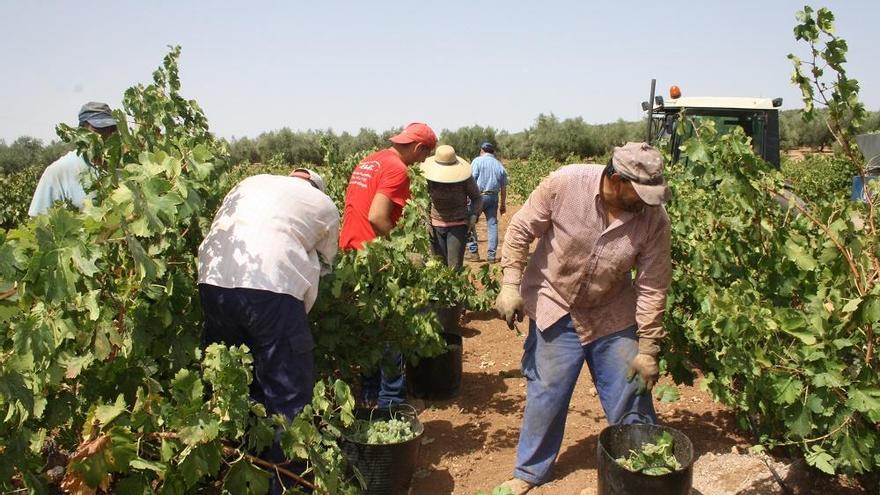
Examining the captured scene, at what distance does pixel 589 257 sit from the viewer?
3.10 metres

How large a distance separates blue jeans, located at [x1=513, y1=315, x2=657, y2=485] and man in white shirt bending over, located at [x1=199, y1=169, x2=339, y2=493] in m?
1.09

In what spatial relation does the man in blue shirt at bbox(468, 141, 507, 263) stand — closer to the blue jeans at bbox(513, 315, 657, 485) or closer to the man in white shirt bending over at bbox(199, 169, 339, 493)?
the blue jeans at bbox(513, 315, 657, 485)

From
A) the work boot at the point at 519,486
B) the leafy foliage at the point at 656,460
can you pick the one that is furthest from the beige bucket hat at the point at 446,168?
the leafy foliage at the point at 656,460

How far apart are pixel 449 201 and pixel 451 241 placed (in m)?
0.43

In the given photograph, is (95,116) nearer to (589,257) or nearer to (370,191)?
(370,191)

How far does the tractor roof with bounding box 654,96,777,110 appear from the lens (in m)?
9.36

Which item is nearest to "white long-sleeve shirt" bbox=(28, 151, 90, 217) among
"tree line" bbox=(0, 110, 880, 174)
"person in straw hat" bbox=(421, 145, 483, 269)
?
"person in straw hat" bbox=(421, 145, 483, 269)

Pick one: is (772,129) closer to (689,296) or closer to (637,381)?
(689,296)

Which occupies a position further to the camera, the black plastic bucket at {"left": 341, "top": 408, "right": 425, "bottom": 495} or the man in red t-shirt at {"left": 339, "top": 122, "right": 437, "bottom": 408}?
the man in red t-shirt at {"left": 339, "top": 122, "right": 437, "bottom": 408}

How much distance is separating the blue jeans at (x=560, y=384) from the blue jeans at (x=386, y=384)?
0.88 metres

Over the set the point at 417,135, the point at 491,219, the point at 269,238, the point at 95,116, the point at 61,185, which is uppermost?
the point at 95,116

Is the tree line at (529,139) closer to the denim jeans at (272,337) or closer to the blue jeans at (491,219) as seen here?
the blue jeans at (491,219)

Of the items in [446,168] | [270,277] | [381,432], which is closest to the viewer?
[270,277]

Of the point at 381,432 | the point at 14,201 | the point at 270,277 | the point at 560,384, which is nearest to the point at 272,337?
the point at 270,277
